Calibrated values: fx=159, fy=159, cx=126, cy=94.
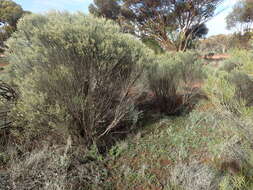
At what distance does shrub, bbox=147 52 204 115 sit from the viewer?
12.9 ft

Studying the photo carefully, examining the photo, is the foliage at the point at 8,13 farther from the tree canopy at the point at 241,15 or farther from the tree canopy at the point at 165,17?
the tree canopy at the point at 241,15

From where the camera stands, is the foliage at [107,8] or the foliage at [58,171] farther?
the foliage at [107,8]

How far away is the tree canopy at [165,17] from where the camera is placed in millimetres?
12898

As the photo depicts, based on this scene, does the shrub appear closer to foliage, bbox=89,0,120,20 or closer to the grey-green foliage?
the grey-green foliage

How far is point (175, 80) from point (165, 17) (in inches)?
488

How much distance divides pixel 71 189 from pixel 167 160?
4.61 ft

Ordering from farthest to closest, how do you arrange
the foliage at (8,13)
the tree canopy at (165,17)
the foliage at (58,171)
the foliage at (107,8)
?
1. the foliage at (107,8)
2. the foliage at (8,13)
3. the tree canopy at (165,17)
4. the foliage at (58,171)

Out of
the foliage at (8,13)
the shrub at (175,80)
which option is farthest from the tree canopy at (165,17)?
the foliage at (8,13)

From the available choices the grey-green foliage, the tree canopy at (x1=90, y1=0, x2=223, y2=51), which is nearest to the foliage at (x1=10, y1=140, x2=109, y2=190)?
the grey-green foliage

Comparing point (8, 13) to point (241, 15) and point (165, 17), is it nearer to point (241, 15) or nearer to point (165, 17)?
point (165, 17)

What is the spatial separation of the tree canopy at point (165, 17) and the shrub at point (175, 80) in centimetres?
886

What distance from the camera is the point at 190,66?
4.04 metres

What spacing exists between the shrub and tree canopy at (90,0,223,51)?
29.1ft

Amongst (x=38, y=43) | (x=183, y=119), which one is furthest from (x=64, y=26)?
(x=183, y=119)
